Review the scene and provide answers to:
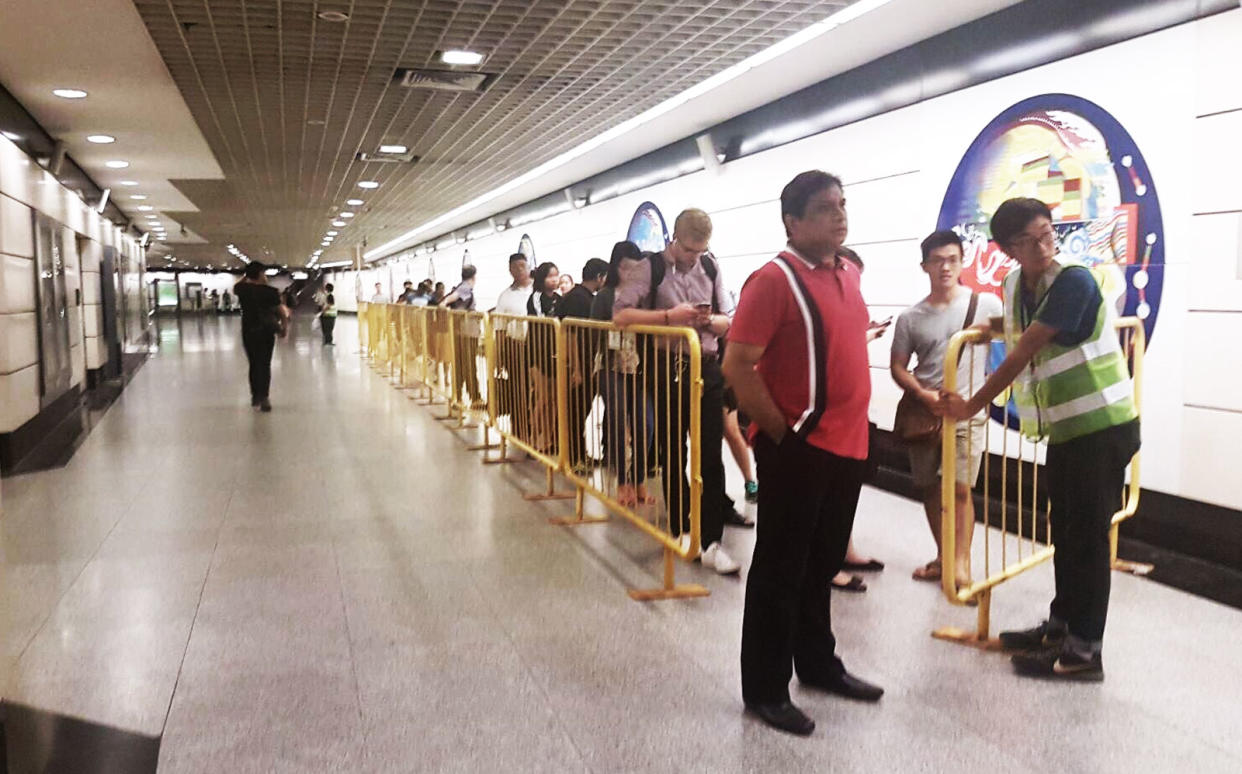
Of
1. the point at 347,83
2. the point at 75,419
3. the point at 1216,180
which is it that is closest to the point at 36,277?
the point at 75,419

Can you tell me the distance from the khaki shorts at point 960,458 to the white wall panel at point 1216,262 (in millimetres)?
1325

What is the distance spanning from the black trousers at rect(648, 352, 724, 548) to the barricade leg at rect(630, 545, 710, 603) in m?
0.22

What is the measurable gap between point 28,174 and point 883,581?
813 centimetres

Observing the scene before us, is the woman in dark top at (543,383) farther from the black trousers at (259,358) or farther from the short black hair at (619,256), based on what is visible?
the black trousers at (259,358)

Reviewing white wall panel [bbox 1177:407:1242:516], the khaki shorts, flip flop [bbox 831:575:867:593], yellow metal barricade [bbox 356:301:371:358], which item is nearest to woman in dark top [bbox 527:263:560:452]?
flip flop [bbox 831:575:867:593]

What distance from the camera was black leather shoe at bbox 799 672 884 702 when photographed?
119 inches

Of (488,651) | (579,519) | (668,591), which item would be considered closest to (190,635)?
(488,651)

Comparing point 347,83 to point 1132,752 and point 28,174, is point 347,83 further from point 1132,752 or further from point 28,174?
point 1132,752

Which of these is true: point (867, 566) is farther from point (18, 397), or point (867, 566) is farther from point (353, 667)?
point (18, 397)

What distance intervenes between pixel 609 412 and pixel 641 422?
37 centimetres

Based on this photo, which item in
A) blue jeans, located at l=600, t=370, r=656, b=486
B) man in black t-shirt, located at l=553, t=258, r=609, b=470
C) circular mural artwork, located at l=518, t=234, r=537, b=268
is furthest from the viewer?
circular mural artwork, located at l=518, t=234, r=537, b=268

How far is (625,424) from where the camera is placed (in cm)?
500

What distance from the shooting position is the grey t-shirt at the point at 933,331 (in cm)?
406

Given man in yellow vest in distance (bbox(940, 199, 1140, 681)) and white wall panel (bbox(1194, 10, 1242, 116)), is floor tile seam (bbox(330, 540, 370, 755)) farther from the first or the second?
white wall panel (bbox(1194, 10, 1242, 116))
